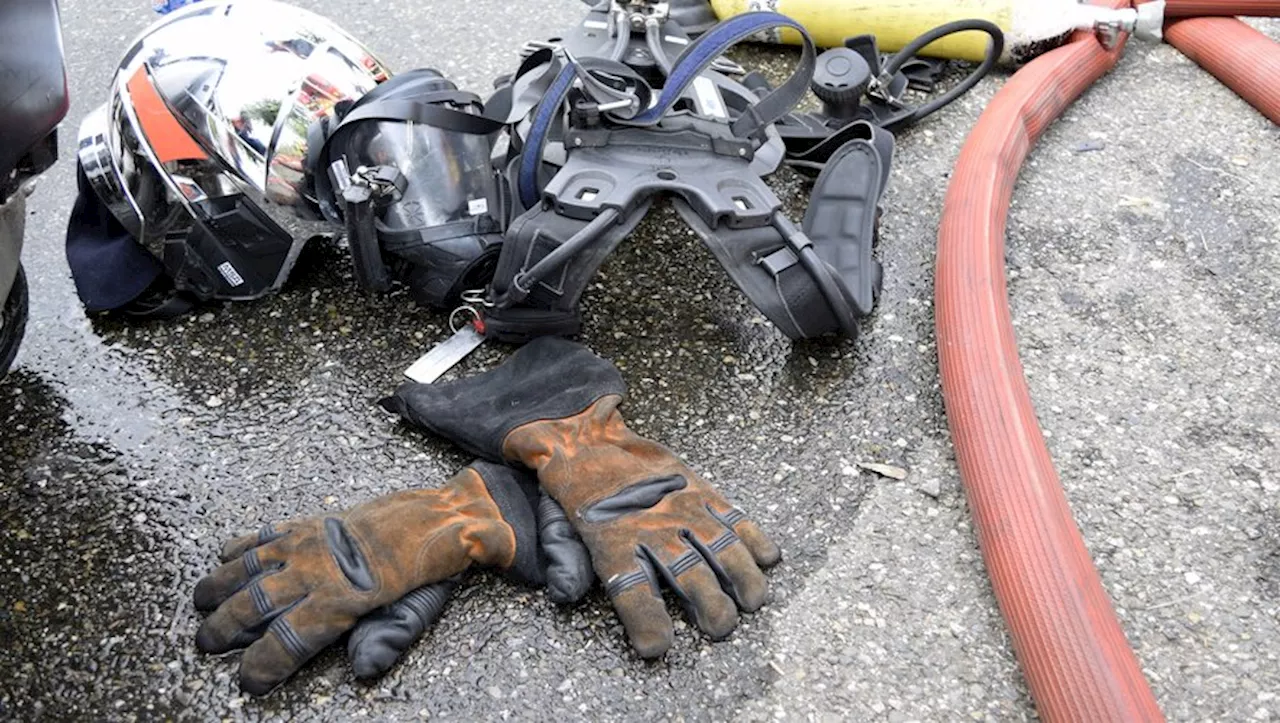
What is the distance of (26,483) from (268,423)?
1.69 feet

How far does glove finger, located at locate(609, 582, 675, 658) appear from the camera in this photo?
2035 millimetres

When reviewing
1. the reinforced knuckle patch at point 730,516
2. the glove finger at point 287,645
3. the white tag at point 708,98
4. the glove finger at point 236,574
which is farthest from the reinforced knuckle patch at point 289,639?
the white tag at point 708,98

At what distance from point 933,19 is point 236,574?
274 cm

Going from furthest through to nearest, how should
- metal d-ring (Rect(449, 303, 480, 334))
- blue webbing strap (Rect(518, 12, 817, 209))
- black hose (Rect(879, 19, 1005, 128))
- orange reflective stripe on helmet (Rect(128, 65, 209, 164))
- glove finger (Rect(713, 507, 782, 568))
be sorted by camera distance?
black hose (Rect(879, 19, 1005, 128))
metal d-ring (Rect(449, 303, 480, 334))
orange reflective stripe on helmet (Rect(128, 65, 209, 164))
blue webbing strap (Rect(518, 12, 817, 209))
glove finger (Rect(713, 507, 782, 568))

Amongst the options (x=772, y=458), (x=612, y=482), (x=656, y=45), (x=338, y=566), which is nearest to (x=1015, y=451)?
(x=772, y=458)

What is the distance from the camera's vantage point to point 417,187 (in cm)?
267

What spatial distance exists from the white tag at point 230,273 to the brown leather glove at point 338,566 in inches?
33.9

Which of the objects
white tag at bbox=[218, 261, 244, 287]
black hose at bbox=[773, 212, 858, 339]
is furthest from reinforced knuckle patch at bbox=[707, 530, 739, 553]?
white tag at bbox=[218, 261, 244, 287]

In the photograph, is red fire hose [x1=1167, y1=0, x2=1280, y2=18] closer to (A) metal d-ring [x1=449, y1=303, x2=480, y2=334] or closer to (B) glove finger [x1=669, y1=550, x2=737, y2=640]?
(A) metal d-ring [x1=449, y1=303, x2=480, y2=334]

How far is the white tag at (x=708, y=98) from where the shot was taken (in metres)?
2.79

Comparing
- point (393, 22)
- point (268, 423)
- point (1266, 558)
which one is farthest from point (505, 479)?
point (393, 22)

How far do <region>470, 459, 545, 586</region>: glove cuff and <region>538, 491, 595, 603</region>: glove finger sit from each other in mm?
21

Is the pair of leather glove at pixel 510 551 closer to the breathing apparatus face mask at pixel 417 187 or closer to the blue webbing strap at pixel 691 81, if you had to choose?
the breathing apparatus face mask at pixel 417 187

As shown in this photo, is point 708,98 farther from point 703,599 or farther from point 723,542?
point 703,599
